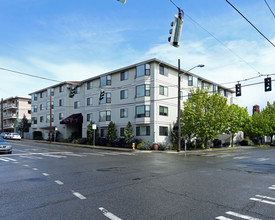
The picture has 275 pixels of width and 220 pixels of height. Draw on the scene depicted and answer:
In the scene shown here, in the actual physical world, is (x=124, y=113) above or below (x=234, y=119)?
above

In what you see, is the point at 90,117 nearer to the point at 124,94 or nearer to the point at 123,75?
the point at 124,94

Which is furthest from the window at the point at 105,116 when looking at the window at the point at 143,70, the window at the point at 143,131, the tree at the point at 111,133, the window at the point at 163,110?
the window at the point at 163,110

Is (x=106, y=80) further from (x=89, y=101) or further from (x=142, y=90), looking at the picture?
(x=142, y=90)

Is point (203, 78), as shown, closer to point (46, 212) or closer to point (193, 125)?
point (193, 125)

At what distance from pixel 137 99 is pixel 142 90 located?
1477mm

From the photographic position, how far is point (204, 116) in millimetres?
32219

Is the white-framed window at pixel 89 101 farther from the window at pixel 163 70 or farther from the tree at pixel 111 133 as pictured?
the window at pixel 163 70

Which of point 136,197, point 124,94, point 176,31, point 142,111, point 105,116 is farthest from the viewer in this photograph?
point 105,116

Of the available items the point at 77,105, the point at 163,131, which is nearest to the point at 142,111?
the point at 163,131

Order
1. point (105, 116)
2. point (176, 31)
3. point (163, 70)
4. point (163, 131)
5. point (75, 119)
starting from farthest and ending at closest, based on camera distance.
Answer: point (75, 119) < point (105, 116) < point (163, 70) < point (163, 131) < point (176, 31)

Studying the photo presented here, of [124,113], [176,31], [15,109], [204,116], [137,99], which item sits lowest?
[204,116]

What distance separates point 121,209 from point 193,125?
27.9 metres

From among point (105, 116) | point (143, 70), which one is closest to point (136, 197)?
point (143, 70)

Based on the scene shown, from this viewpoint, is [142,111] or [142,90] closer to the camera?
[142,111]
